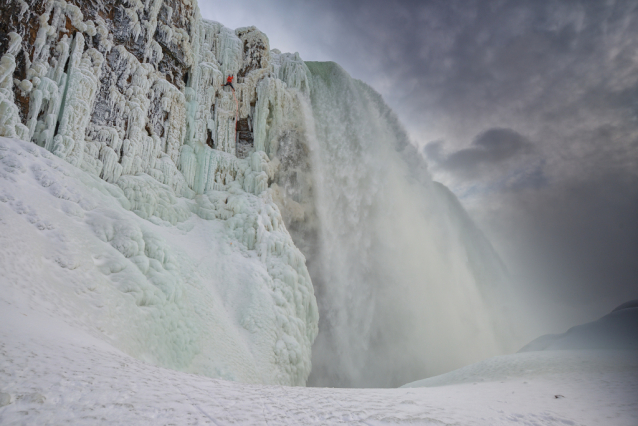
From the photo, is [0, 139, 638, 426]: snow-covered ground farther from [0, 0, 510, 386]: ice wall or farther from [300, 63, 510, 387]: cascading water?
[300, 63, 510, 387]: cascading water

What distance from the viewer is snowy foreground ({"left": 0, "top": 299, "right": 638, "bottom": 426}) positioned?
7.66ft

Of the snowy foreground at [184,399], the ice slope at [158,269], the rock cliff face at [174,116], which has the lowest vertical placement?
the snowy foreground at [184,399]

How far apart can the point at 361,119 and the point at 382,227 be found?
6.85m

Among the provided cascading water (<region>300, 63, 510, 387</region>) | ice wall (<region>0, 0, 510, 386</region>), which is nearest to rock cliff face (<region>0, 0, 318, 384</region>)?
ice wall (<region>0, 0, 510, 386</region>)

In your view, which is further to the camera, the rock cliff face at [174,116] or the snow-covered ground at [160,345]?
the rock cliff face at [174,116]

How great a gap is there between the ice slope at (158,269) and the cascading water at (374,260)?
3.78 meters

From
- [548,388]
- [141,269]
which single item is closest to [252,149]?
[141,269]

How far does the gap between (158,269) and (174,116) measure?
24.7ft

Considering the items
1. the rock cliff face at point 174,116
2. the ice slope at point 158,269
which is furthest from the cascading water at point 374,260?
the ice slope at point 158,269

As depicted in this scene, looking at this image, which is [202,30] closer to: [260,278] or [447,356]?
[260,278]

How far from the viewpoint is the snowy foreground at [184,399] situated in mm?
2336

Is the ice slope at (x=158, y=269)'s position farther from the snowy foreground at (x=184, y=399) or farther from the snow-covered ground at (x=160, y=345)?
the snowy foreground at (x=184, y=399)

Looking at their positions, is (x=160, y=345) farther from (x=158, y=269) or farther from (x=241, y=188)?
(x=241, y=188)

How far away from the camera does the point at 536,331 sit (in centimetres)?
3256
